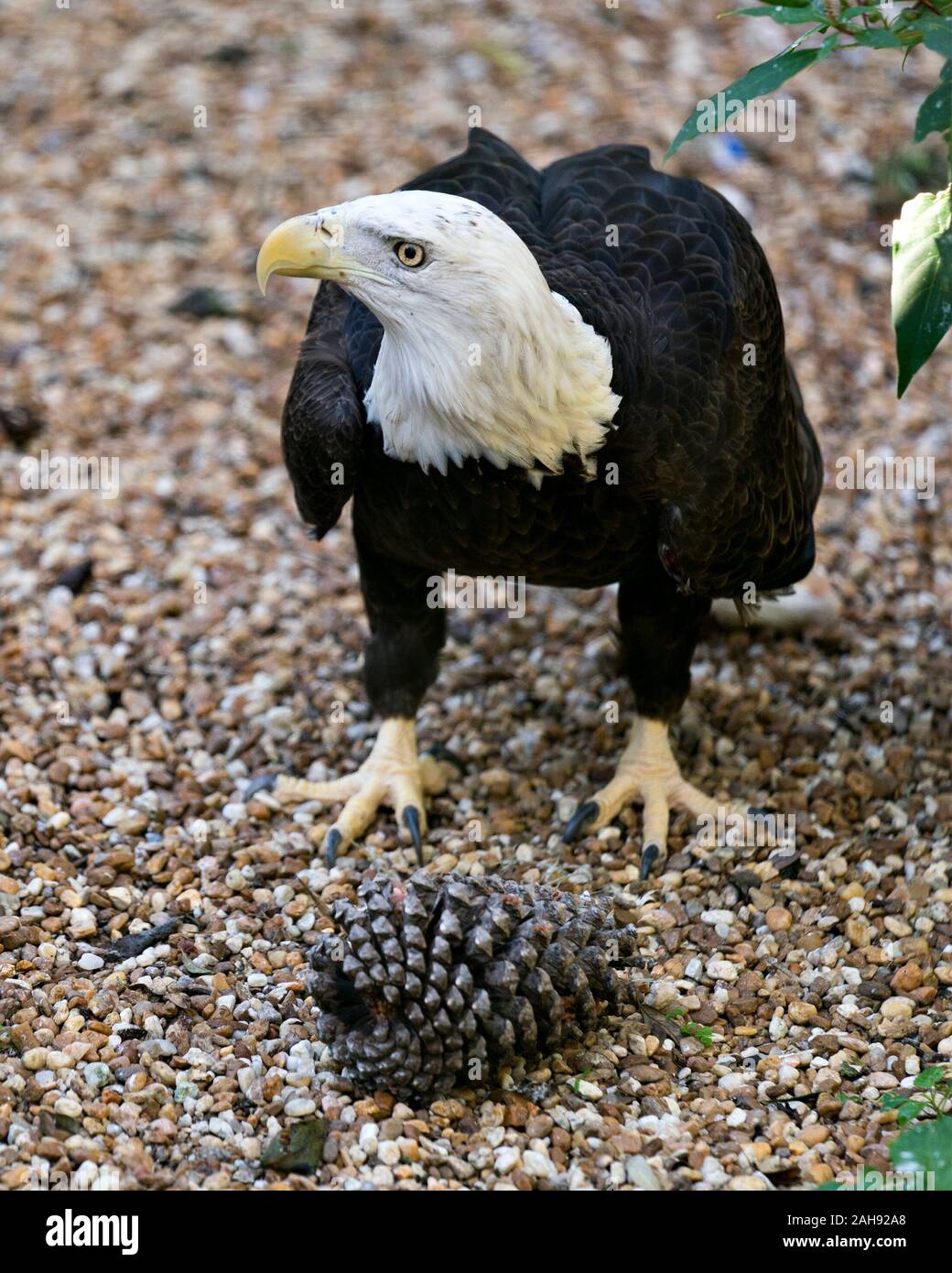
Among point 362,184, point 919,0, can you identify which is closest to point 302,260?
point 919,0

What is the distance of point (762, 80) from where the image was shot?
10.0 feet

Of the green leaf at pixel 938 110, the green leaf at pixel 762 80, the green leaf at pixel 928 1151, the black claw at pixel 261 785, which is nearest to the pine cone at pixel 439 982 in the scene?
the green leaf at pixel 928 1151

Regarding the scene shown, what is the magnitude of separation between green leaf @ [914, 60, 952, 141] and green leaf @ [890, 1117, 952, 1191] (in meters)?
2.02

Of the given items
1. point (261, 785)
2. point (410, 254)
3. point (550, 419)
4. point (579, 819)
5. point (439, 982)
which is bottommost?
point (439, 982)

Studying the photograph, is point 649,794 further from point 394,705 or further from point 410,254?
point 410,254

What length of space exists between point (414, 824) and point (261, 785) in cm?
48

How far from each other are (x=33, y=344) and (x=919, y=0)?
395cm

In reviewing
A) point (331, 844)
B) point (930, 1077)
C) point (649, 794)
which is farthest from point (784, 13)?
point (331, 844)

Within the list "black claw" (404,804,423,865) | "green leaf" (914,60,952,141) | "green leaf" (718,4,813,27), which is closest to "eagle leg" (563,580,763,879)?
"black claw" (404,804,423,865)

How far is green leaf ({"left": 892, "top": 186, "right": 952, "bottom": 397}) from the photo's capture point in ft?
10.4

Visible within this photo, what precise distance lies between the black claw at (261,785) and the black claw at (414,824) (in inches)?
16.4

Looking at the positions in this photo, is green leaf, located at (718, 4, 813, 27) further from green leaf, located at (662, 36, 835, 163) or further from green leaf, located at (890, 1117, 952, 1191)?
green leaf, located at (890, 1117, 952, 1191)

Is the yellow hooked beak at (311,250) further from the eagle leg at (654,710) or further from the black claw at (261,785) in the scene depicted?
the black claw at (261,785)

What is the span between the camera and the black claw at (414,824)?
4.19 meters
